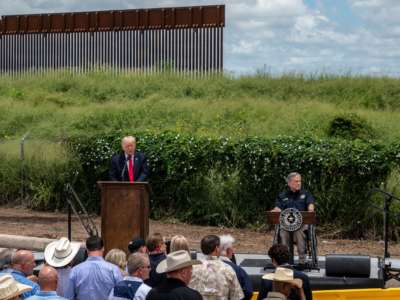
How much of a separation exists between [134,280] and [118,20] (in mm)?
27168

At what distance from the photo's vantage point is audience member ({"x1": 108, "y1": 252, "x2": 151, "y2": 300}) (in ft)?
27.4

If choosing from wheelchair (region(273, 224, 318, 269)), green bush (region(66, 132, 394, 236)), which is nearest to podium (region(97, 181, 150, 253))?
wheelchair (region(273, 224, 318, 269))

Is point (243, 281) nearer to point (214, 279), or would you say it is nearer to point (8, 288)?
point (214, 279)

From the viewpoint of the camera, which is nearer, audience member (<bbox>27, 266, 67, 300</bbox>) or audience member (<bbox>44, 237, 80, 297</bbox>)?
audience member (<bbox>27, 266, 67, 300</bbox>)

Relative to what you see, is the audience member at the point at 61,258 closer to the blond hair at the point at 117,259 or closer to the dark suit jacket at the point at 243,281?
the blond hair at the point at 117,259

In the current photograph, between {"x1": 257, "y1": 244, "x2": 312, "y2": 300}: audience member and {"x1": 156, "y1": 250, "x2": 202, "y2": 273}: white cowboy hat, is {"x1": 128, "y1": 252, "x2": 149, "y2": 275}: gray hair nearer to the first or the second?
{"x1": 156, "y1": 250, "x2": 202, "y2": 273}: white cowboy hat

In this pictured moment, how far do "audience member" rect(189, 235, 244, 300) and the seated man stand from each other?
540 centimetres

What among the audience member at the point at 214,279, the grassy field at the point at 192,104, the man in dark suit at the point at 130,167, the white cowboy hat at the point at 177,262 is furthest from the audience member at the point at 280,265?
the grassy field at the point at 192,104

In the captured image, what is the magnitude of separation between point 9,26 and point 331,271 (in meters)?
26.7

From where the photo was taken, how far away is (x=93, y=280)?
29.5 feet

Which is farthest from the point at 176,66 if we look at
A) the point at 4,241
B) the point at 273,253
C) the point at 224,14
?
the point at 273,253

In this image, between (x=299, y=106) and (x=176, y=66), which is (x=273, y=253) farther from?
(x=176, y=66)

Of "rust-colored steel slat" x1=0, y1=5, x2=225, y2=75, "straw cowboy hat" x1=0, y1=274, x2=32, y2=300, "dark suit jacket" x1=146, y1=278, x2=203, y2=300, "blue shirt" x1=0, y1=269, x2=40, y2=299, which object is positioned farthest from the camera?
"rust-colored steel slat" x1=0, y1=5, x2=225, y2=75

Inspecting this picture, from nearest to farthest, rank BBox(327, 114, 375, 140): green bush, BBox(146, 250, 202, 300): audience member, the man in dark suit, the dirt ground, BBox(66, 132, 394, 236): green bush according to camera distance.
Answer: BBox(146, 250, 202, 300): audience member → the man in dark suit → the dirt ground → BBox(66, 132, 394, 236): green bush → BBox(327, 114, 375, 140): green bush
